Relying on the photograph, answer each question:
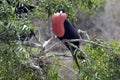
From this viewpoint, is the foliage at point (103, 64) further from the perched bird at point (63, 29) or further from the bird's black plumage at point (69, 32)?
the bird's black plumage at point (69, 32)

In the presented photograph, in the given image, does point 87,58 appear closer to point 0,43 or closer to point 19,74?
point 19,74

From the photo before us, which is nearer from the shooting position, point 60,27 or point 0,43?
point 0,43

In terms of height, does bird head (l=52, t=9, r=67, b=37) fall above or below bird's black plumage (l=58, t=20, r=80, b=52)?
above

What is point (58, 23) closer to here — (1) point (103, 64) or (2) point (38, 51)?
(2) point (38, 51)

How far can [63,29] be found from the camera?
4.88m

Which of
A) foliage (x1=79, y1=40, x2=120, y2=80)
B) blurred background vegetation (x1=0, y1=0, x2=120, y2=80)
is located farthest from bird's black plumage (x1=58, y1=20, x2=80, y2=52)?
foliage (x1=79, y1=40, x2=120, y2=80)

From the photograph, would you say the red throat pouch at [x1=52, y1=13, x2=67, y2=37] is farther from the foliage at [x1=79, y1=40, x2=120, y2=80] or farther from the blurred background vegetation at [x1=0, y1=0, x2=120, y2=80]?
the foliage at [x1=79, y1=40, x2=120, y2=80]

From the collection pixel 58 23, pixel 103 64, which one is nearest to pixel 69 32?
pixel 58 23

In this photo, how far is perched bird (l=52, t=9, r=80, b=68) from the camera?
4.55 meters

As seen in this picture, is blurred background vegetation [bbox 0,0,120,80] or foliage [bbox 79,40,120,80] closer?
blurred background vegetation [bbox 0,0,120,80]

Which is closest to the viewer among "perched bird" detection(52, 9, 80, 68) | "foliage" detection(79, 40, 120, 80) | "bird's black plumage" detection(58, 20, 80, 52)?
"foliage" detection(79, 40, 120, 80)

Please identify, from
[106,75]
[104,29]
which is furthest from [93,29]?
[106,75]

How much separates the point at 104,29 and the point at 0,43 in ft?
28.0

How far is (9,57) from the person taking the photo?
3.61 m
